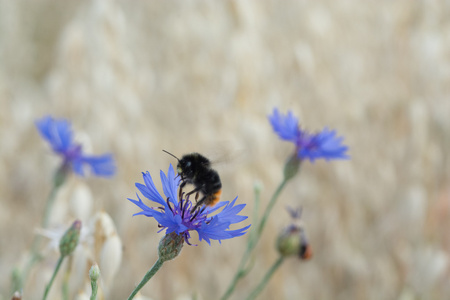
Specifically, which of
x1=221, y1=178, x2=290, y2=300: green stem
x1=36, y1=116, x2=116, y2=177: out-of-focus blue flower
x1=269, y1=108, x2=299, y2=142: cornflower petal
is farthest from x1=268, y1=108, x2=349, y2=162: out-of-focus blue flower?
x1=36, y1=116, x2=116, y2=177: out-of-focus blue flower

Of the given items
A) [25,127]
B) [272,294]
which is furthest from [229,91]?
[25,127]

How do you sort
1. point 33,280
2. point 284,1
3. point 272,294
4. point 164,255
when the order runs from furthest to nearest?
1. point 284,1
2. point 272,294
3. point 33,280
4. point 164,255

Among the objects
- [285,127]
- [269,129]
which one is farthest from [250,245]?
[269,129]

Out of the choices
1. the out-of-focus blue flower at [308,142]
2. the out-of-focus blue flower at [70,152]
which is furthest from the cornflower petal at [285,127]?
the out-of-focus blue flower at [70,152]

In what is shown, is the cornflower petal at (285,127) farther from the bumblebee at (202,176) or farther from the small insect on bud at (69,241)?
the small insect on bud at (69,241)

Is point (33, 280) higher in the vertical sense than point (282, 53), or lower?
lower

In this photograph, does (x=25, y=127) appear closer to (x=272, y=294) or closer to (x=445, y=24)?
(x=272, y=294)

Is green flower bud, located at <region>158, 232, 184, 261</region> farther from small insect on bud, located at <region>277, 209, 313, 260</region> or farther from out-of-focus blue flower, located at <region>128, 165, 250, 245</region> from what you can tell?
small insect on bud, located at <region>277, 209, 313, 260</region>
